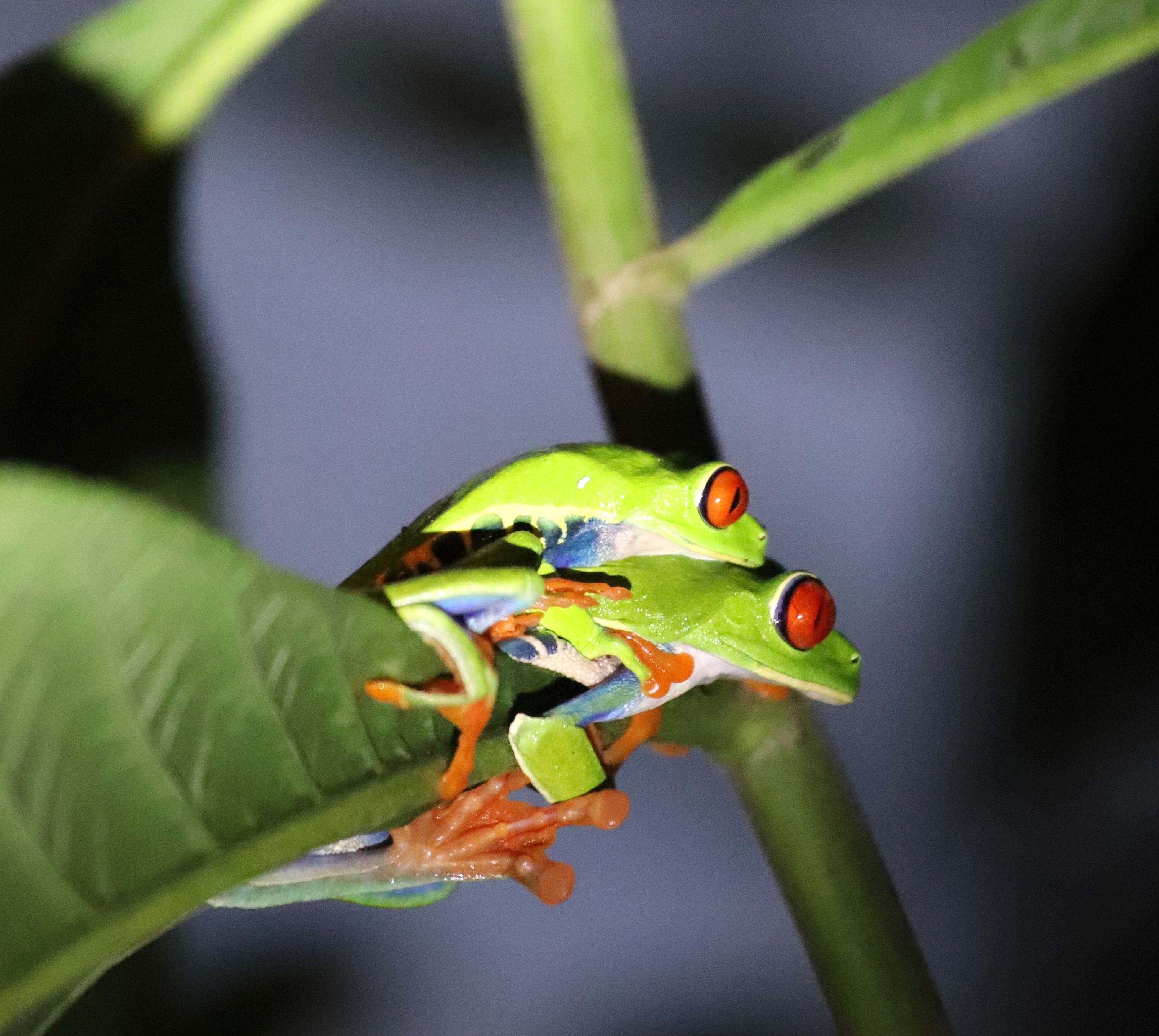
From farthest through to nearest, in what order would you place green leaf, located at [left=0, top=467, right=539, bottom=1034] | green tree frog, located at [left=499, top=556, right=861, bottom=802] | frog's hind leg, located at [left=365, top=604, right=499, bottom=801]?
green tree frog, located at [left=499, top=556, right=861, bottom=802], frog's hind leg, located at [left=365, top=604, right=499, bottom=801], green leaf, located at [left=0, top=467, right=539, bottom=1034]

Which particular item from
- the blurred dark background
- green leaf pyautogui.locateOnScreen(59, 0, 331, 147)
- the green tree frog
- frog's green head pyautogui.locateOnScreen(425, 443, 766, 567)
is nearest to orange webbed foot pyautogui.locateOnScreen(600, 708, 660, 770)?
the green tree frog

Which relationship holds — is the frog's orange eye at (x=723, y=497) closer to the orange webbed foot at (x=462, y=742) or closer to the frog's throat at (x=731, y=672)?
the frog's throat at (x=731, y=672)

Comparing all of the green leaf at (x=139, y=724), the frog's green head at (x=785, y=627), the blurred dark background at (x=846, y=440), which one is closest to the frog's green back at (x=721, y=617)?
the frog's green head at (x=785, y=627)

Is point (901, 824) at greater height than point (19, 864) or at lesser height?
lesser

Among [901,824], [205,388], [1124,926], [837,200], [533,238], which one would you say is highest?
[533,238]

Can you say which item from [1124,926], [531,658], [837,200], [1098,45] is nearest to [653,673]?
[531,658]

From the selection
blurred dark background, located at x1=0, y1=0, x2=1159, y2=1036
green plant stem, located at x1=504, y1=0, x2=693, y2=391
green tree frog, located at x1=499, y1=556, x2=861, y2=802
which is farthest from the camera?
blurred dark background, located at x1=0, y1=0, x2=1159, y2=1036

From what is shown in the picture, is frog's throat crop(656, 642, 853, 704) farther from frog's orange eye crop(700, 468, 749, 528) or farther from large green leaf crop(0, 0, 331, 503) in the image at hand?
large green leaf crop(0, 0, 331, 503)

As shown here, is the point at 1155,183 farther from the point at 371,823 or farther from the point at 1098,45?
the point at 371,823
